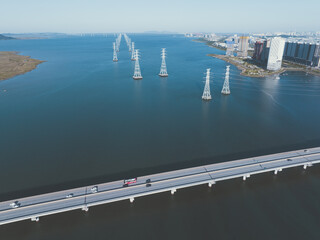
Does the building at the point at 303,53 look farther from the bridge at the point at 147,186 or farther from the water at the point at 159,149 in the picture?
the bridge at the point at 147,186

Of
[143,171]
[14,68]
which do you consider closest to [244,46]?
[14,68]

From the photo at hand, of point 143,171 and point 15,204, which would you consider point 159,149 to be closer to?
point 143,171

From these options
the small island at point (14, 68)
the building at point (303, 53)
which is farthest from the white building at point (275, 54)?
the small island at point (14, 68)

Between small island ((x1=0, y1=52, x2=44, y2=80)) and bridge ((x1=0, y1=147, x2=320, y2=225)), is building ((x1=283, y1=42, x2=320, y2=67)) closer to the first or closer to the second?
bridge ((x1=0, y1=147, x2=320, y2=225))

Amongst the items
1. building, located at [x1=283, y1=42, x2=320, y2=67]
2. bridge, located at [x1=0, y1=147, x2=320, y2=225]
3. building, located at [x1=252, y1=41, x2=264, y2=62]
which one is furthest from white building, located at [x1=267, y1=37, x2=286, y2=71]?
bridge, located at [x1=0, y1=147, x2=320, y2=225]

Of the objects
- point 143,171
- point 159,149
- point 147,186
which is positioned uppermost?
point 147,186

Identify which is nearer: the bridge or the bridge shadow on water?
the bridge

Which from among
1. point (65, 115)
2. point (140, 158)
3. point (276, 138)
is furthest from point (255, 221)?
point (65, 115)
